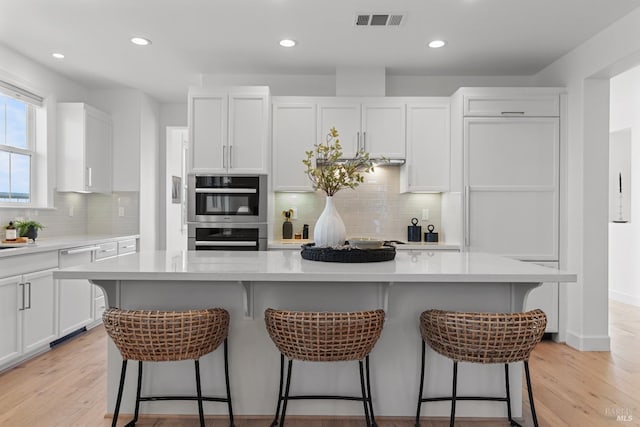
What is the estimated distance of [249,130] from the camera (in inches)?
168

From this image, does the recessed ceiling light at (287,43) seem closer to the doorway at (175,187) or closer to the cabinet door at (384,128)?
the cabinet door at (384,128)

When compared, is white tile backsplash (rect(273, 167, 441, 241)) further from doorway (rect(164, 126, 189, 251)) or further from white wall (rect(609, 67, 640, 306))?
white wall (rect(609, 67, 640, 306))

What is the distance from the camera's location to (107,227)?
5.41m

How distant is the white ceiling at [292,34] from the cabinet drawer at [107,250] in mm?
1803

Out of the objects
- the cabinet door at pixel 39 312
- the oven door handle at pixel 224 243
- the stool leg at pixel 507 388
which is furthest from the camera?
the oven door handle at pixel 224 243

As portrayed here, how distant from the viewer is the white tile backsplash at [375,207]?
4.79 metres

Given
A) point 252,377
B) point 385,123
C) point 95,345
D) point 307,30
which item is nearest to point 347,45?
point 307,30

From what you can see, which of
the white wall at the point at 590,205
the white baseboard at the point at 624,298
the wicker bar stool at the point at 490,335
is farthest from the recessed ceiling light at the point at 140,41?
the white baseboard at the point at 624,298

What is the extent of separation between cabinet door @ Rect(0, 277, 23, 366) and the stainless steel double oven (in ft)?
4.66

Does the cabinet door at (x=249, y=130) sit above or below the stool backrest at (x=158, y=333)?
above

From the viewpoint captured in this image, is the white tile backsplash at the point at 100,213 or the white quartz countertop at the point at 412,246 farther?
the white tile backsplash at the point at 100,213

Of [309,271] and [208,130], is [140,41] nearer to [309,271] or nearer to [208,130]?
[208,130]

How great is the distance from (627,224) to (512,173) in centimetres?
272

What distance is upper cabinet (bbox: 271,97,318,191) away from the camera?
441 cm
